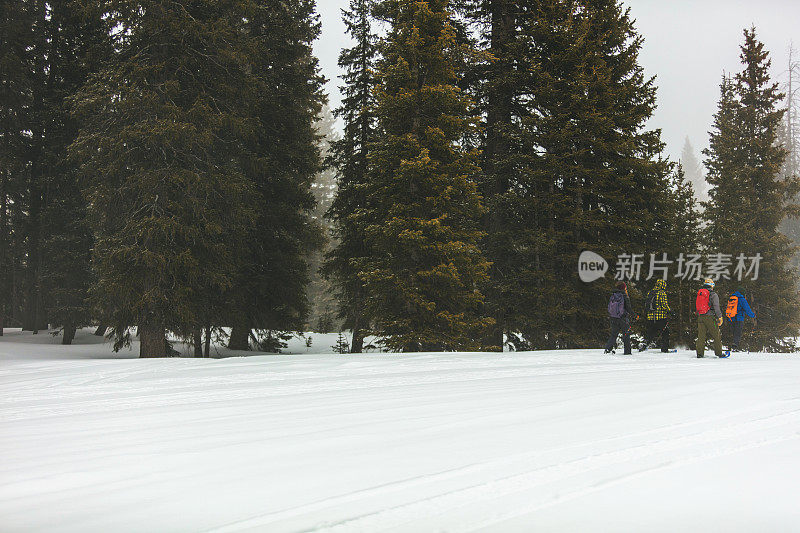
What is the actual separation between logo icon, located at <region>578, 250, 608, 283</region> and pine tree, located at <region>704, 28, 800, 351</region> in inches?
414

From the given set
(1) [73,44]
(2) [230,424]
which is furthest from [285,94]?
(2) [230,424]

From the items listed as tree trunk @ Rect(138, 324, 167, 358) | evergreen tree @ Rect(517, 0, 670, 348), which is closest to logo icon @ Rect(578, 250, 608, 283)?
evergreen tree @ Rect(517, 0, 670, 348)

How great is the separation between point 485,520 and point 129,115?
580 inches

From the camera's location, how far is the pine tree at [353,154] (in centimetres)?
1908

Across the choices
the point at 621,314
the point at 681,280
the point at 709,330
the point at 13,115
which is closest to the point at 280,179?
the point at 13,115

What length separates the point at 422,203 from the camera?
15.3 meters

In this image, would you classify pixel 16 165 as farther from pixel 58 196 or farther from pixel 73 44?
pixel 73 44

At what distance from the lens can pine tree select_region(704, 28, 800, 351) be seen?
24.8 m

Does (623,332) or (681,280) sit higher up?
(681,280)

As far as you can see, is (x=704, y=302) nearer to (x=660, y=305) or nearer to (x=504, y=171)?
(x=660, y=305)

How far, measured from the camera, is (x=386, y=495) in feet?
11.2

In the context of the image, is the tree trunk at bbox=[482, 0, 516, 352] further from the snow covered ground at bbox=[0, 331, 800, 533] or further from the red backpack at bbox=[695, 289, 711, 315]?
the snow covered ground at bbox=[0, 331, 800, 533]

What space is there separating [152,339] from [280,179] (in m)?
8.25

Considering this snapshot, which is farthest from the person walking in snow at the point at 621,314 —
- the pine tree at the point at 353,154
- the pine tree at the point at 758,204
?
A: the pine tree at the point at 758,204
